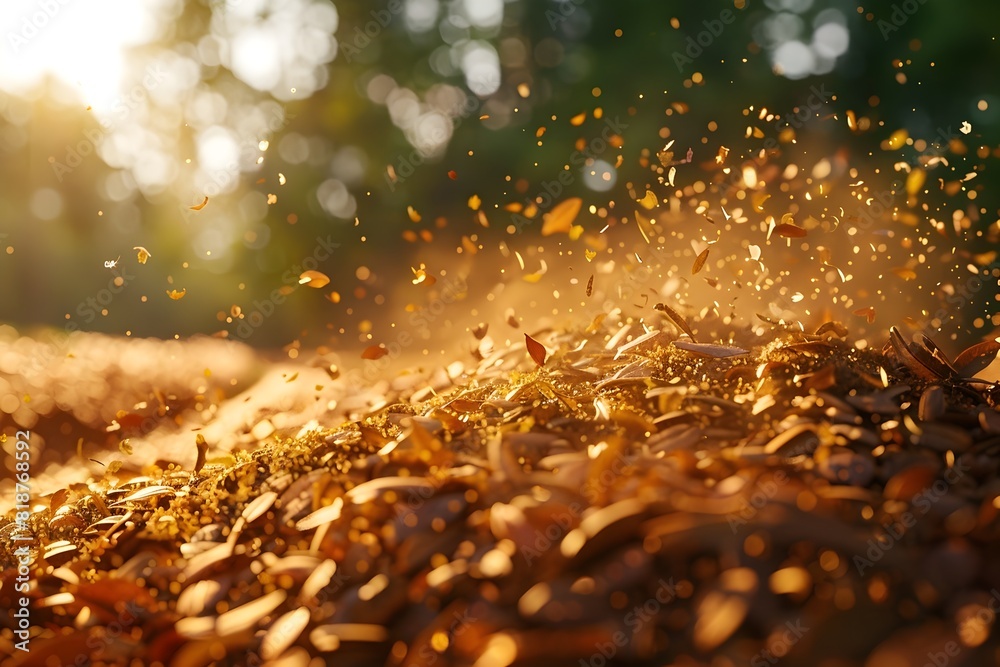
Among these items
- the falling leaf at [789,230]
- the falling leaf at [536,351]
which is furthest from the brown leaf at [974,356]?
the falling leaf at [536,351]

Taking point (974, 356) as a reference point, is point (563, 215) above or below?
above
